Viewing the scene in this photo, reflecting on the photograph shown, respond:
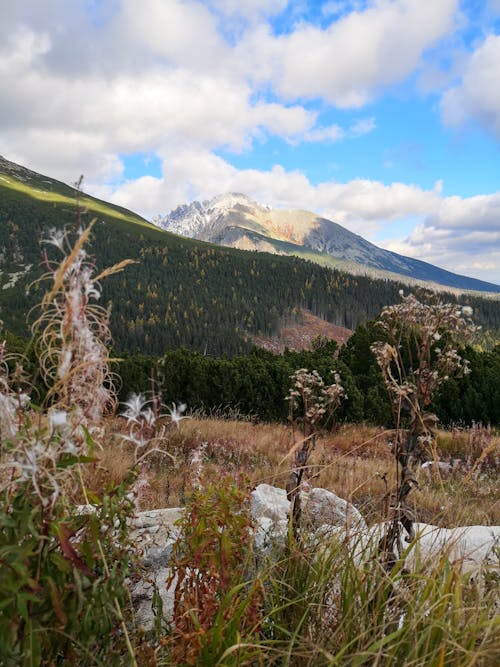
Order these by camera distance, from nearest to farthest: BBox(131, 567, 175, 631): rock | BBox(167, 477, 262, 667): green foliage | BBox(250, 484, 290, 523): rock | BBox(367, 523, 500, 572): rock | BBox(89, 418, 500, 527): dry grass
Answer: BBox(167, 477, 262, 667): green foliage
BBox(131, 567, 175, 631): rock
BBox(367, 523, 500, 572): rock
BBox(250, 484, 290, 523): rock
BBox(89, 418, 500, 527): dry grass

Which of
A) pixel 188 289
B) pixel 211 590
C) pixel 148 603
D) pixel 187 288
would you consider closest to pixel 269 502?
pixel 148 603

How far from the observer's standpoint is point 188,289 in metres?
136

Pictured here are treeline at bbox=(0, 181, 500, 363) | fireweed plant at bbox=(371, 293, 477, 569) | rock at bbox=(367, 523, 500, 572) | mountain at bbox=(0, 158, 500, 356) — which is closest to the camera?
fireweed plant at bbox=(371, 293, 477, 569)

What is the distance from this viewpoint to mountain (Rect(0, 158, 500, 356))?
10528cm

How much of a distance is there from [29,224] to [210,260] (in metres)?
63.9

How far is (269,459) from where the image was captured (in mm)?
8172

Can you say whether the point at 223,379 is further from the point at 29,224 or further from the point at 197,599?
the point at 29,224

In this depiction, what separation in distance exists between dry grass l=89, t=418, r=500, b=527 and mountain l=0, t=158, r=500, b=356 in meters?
86.7

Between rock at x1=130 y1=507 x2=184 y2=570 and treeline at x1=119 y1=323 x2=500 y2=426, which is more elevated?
rock at x1=130 y1=507 x2=184 y2=570

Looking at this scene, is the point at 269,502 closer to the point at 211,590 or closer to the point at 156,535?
the point at 156,535

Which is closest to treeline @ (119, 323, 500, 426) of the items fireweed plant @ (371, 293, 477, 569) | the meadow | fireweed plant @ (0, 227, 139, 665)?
fireweed plant @ (371, 293, 477, 569)

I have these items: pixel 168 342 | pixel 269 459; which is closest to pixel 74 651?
pixel 269 459

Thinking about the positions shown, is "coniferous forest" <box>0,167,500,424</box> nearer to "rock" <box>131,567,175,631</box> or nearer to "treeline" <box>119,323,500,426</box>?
"treeline" <box>119,323,500,426</box>

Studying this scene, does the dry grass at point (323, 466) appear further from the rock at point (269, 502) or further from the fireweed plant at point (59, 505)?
the fireweed plant at point (59, 505)
